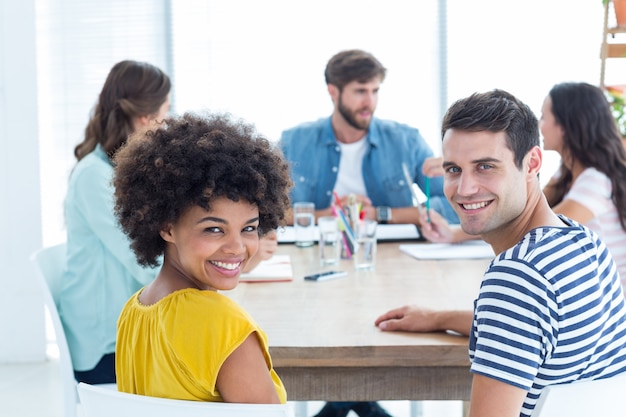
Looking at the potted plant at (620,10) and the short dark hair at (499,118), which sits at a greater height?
the potted plant at (620,10)

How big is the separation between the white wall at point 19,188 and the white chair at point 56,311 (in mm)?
1698

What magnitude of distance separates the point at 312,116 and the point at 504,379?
128 inches

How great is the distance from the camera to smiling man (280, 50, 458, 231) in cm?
370

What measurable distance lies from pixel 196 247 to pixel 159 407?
29cm

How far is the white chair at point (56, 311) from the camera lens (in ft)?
7.29

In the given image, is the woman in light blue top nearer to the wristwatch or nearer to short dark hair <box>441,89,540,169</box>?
the wristwatch

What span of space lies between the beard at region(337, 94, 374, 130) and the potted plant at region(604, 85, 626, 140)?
3.44 feet

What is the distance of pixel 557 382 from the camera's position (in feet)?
4.12

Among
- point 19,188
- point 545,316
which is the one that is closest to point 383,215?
point 19,188

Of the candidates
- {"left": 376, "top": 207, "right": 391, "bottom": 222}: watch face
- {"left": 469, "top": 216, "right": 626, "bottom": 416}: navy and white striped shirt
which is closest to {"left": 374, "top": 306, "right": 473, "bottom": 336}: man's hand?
{"left": 469, "top": 216, "right": 626, "bottom": 416}: navy and white striped shirt

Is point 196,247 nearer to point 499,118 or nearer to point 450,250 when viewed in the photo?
point 499,118

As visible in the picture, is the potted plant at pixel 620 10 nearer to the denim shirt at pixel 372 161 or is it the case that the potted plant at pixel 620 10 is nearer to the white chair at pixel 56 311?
the denim shirt at pixel 372 161

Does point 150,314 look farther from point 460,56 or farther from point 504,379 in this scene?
point 460,56

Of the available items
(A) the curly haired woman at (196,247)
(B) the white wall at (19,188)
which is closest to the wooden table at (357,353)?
(A) the curly haired woman at (196,247)
